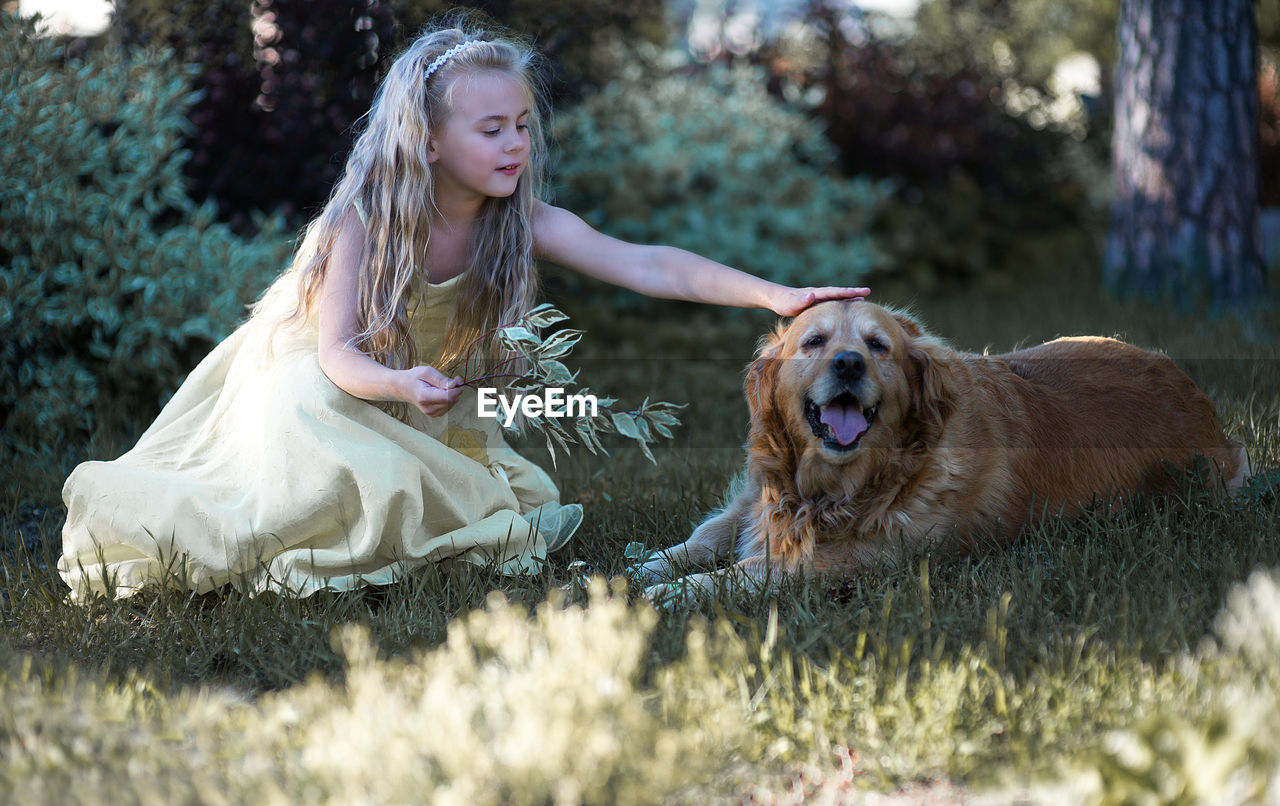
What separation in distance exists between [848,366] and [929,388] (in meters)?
0.24

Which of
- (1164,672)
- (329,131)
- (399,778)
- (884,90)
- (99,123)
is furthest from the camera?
(884,90)

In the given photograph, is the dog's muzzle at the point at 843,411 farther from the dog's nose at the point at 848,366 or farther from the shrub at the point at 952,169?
the shrub at the point at 952,169

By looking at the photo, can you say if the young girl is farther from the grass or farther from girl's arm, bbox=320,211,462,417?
the grass

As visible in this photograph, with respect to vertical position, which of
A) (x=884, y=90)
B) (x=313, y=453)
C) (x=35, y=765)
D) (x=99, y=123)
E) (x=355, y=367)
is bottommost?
(x=35, y=765)

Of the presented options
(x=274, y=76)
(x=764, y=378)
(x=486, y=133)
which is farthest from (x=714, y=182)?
(x=764, y=378)

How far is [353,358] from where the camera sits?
109 inches

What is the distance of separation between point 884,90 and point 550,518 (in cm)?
701

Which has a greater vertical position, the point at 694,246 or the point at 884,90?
the point at 884,90

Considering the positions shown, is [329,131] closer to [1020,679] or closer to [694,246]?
[694,246]

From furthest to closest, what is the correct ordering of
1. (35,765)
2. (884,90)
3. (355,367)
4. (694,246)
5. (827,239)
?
(884,90)
(827,239)
(694,246)
(355,367)
(35,765)

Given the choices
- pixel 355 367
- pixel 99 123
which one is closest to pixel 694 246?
pixel 99 123

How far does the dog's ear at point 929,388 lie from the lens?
2770 millimetres

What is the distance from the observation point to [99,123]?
15.7 feet

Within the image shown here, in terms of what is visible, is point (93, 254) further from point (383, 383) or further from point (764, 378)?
point (764, 378)
